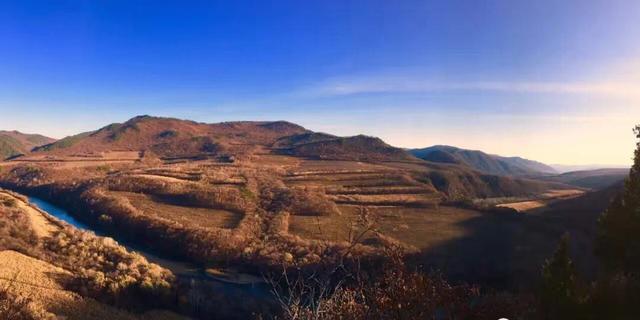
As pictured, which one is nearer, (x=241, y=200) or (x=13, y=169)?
(x=241, y=200)

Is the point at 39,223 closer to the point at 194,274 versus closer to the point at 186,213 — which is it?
the point at 186,213

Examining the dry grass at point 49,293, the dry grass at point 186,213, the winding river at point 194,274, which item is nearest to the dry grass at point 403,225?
the dry grass at point 186,213

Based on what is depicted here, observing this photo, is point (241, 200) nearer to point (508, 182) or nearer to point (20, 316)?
point (20, 316)

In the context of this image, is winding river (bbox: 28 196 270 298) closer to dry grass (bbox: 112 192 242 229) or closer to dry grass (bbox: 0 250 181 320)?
dry grass (bbox: 112 192 242 229)

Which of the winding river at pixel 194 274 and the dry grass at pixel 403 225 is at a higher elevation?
the dry grass at pixel 403 225

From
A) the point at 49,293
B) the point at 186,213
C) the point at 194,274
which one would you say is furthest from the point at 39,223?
the point at 49,293

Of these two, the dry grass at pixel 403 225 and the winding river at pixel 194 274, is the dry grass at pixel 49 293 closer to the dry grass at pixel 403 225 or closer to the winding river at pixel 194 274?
the winding river at pixel 194 274

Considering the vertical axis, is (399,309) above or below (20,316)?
above

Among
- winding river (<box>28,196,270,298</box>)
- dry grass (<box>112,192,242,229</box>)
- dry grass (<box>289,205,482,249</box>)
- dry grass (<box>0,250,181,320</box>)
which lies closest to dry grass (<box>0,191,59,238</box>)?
winding river (<box>28,196,270,298</box>)

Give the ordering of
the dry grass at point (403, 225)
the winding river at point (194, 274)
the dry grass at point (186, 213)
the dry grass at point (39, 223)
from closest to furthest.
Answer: the winding river at point (194, 274) → the dry grass at point (39, 223) → the dry grass at point (403, 225) → the dry grass at point (186, 213)

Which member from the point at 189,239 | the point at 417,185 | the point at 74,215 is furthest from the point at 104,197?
the point at 417,185

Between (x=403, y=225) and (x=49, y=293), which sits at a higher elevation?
(x=403, y=225)
